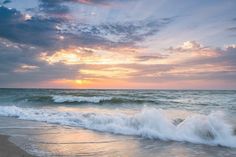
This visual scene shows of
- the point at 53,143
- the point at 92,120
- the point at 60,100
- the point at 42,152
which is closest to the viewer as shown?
the point at 42,152

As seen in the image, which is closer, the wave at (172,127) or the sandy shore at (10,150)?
the sandy shore at (10,150)

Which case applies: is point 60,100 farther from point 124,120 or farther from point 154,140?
point 154,140

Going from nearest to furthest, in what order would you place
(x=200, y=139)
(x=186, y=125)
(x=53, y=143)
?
(x=53, y=143) → (x=200, y=139) → (x=186, y=125)

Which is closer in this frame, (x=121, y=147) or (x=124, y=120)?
(x=121, y=147)

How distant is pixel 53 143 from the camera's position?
24.5 feet

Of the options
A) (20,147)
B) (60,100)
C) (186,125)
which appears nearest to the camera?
(20,147)

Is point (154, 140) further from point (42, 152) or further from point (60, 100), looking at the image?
point (60, 100)

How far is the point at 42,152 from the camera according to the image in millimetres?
6328

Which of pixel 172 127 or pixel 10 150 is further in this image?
pixel 172 127

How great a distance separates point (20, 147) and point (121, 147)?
8.26 ft

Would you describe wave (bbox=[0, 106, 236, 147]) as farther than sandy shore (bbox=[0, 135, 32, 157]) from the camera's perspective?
Yes

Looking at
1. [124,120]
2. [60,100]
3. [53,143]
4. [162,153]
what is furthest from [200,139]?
[60,100]

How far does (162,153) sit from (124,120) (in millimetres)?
4027

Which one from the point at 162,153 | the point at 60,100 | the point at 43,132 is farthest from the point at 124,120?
the point at 60,100
